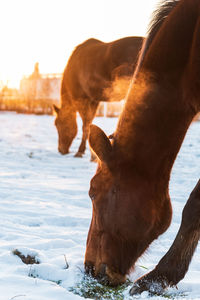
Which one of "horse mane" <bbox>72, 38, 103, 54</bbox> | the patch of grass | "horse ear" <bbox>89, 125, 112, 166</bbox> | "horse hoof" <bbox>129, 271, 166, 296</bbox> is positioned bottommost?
the patch of grass

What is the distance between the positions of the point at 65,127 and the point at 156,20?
20.0 feet

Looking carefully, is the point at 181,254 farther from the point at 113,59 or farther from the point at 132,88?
the point at 113,59

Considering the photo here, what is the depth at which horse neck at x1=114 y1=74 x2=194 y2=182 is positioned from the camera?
7.30 ft

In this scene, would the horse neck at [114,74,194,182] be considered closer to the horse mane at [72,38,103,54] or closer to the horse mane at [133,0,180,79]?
the horse mane at [133,0,180,79]

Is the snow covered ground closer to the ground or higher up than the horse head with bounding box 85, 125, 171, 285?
closer to the ground

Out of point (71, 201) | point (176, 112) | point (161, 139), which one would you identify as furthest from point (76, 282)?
point (71, 201)

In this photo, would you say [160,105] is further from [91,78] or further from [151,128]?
[91,78]

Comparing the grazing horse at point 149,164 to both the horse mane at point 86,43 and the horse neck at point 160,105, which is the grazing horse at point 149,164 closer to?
the horse neck at point 160,105

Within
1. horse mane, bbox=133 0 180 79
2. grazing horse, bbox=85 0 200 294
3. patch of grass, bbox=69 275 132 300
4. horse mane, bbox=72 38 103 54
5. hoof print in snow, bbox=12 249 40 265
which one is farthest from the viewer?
horse mane, bbox=72 38 103 54

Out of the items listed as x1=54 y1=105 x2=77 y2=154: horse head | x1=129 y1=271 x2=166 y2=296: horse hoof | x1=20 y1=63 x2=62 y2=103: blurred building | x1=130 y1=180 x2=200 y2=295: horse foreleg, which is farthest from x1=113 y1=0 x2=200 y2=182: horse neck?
x1=20 y1=63 x2=62 y2=103: blurred building

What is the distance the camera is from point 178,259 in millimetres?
2113

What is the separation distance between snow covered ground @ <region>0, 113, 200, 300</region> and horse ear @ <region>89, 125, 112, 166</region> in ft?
2.05

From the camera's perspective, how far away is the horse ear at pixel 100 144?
2.20m

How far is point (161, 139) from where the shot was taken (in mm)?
2252
